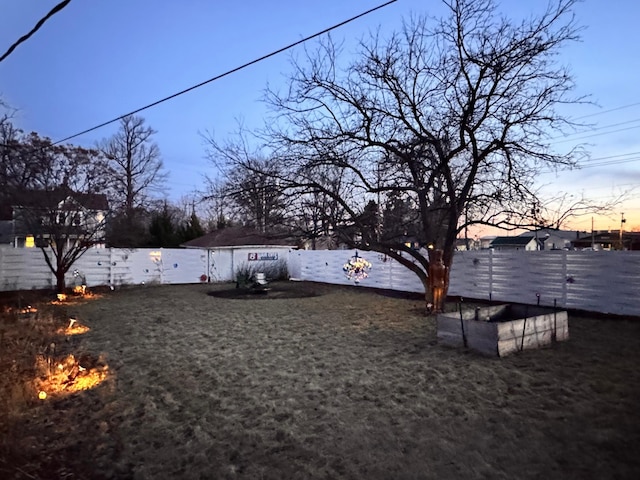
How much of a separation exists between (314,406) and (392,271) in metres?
13.1

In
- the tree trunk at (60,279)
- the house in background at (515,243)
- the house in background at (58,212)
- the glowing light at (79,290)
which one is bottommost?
the glowing light at (79,290)

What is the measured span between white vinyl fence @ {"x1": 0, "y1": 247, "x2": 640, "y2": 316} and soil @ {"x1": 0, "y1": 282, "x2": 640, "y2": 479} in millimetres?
1943

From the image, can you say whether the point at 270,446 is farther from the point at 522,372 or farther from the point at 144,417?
the point at 522,372

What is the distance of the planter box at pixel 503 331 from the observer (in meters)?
6.79

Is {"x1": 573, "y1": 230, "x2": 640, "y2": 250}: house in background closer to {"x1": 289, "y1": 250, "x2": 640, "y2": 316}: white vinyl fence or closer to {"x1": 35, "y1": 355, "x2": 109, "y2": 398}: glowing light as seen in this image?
{"x1": 289, "y1": 250, "x2": 640, "y2": 316}: white vinyl fence

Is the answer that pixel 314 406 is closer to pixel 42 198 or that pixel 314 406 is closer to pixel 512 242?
pixel 42 198

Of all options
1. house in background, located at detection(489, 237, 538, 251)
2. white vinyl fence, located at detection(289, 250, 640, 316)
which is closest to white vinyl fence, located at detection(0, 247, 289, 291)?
white vinyl fence, located at detection(289, 250, 640, 316)

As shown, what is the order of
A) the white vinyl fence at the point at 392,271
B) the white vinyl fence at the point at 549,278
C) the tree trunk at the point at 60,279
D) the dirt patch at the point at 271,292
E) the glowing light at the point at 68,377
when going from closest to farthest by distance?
the glowing light at the point at 68,377 < the white vinyl fence at the point at 549,278 < the white vinyl fence at the point at 392,271 < the tree trunk at the point at 60,279 < the dirt patch at the point at 271,292

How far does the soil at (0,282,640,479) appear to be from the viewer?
11.4ft

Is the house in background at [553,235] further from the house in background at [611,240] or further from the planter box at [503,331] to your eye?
the planter box at [503,331]

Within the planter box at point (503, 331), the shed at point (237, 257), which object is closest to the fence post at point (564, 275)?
the planter box at point (503, 331)

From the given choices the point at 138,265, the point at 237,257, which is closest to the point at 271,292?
the point at 237,257

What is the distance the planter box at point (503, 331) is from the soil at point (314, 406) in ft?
0.72

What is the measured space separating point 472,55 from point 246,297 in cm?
1097
